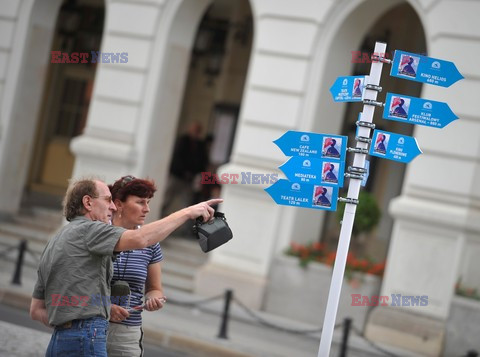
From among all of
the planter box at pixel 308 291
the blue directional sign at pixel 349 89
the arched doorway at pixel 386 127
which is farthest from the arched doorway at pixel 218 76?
the blue directional sign at pixel 349 89

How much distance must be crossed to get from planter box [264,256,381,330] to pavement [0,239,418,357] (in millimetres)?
187

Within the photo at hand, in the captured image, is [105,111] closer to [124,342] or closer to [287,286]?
[287,286]

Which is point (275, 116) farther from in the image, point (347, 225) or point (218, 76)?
point (347, 225)

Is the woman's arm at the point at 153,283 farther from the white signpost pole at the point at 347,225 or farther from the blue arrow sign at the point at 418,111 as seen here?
the blue arrow sign at the point at 418,111

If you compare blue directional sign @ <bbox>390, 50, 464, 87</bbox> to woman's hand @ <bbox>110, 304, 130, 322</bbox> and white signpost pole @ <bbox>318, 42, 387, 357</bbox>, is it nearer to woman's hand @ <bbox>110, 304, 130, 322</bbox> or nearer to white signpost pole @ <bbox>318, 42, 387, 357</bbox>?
white signpost pole @ <bbox>318, 42, 387, 357</bbox>

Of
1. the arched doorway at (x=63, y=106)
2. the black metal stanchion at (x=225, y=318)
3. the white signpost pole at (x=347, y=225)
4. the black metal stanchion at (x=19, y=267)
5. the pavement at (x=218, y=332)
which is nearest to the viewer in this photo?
the white signpost pole at (x=347, y=225)

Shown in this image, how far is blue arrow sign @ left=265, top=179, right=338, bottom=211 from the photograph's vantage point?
17.9ft

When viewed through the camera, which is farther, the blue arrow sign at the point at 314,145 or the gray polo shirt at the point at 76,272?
the blue arrow sign at the point at 314,145

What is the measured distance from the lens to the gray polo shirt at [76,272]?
4.48 metres

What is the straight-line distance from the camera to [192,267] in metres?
14.3

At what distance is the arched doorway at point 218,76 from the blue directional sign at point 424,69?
11.5 meters

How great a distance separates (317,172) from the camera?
546 centimetres

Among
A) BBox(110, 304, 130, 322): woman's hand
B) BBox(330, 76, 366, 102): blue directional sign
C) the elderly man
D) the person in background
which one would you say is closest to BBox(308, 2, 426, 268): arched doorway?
BBox(330, 76, 366, 102): blue directional sign

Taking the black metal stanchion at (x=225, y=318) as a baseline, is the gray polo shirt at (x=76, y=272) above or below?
above
